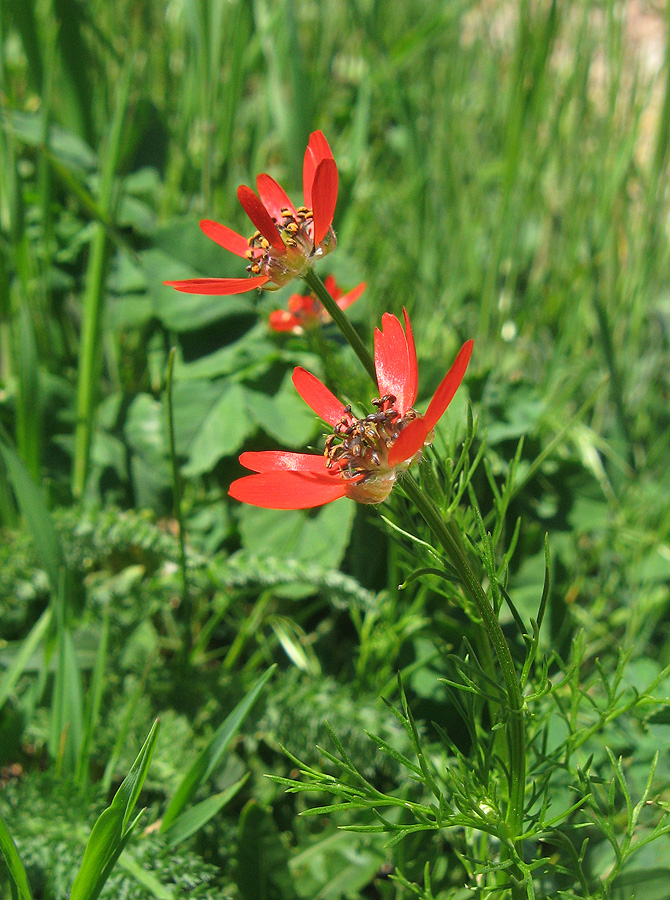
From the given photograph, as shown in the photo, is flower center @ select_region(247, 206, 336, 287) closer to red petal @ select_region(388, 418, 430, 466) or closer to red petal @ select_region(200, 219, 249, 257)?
red petal @ select_region(200, 219, 249, 257)

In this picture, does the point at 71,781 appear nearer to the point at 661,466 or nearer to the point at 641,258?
the point at 661,466

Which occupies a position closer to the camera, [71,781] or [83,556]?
[71,781]

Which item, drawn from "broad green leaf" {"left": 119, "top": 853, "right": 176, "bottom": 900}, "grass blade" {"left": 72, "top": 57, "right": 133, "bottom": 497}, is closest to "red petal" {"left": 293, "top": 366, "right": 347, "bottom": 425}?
"broad green leaf" {"left": 119, "top": 853, "right": 176, "bottom": 900}

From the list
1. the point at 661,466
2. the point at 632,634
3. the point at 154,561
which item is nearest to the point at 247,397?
the point at 154,561

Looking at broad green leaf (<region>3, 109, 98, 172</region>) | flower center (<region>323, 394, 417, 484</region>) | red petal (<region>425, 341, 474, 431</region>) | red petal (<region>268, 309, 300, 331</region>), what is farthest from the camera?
broad green leaf (<region>3, 109, 98, 172</region>)

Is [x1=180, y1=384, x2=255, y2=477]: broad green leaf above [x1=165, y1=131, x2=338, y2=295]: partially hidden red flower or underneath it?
underneath

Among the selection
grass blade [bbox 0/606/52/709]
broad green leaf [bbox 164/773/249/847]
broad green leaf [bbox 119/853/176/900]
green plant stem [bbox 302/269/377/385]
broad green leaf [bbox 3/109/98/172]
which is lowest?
broad green leaf [bbox 119/853/176/900]

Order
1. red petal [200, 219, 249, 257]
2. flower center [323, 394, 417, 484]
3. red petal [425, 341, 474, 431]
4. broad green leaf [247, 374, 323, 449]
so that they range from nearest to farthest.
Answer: red petal [425, 341, 474, 431] < flower center [323, 394, 417, 484] < red petal [200, 219, 249, 257] < broad green leaf [247, 374, 323, 449]
